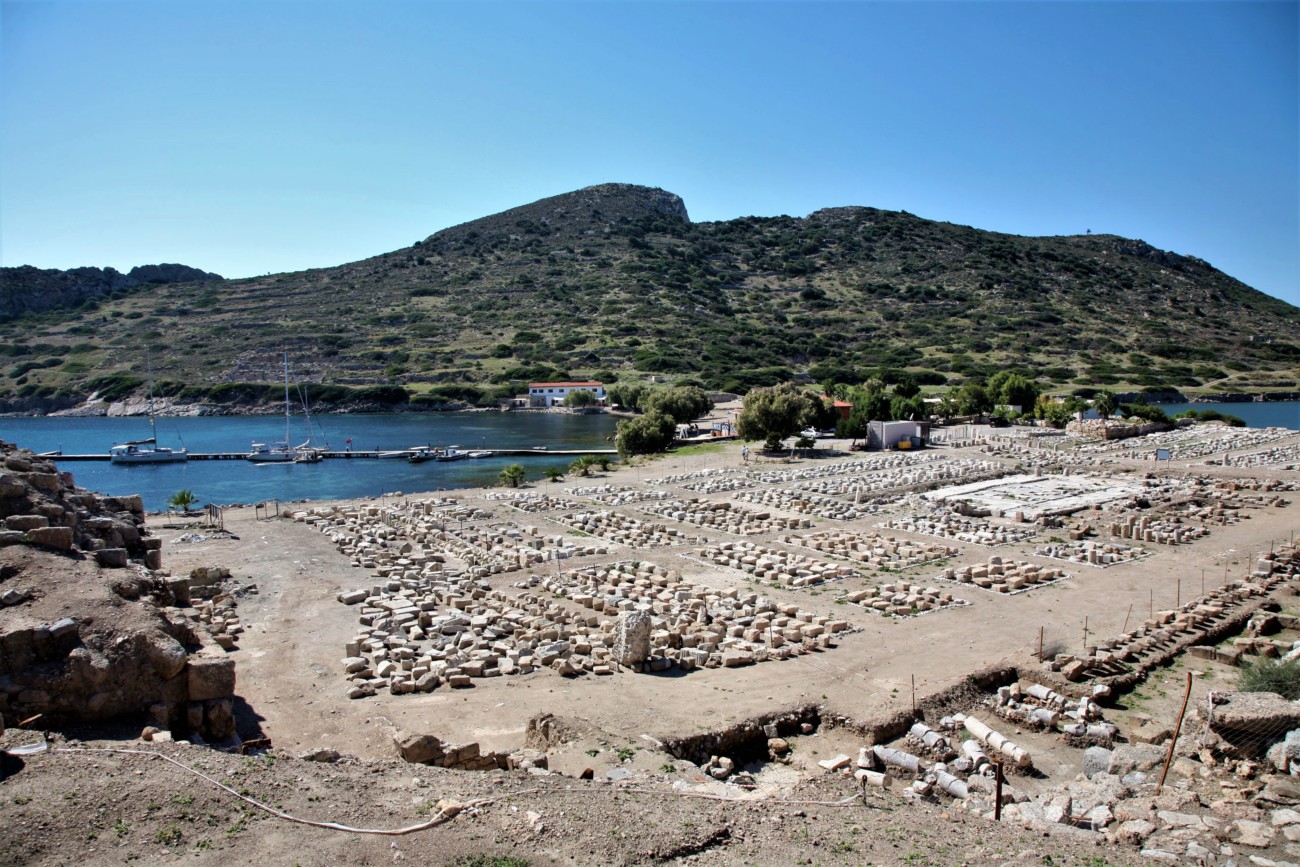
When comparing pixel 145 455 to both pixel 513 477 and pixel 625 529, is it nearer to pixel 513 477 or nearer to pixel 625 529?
pixel 513 477

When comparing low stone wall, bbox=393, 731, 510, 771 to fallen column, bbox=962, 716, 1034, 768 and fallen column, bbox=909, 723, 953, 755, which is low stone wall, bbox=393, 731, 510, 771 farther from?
fallen column, bbox=962, 716, 1034, 768

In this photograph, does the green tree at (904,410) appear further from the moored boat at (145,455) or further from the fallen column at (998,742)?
the moored boat at (145,455)

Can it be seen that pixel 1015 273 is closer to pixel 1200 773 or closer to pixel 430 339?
pixel 430 339

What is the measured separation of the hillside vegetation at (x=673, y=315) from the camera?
346 ft

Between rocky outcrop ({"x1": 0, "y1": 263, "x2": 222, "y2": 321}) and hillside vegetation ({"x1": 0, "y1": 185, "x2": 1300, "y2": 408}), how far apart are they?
2.72 m

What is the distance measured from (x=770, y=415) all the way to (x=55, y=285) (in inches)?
6147

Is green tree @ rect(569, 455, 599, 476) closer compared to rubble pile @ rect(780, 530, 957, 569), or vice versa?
rubble pile @ rect(780, 530, 957, 569)

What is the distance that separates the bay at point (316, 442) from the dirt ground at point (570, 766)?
105 feet

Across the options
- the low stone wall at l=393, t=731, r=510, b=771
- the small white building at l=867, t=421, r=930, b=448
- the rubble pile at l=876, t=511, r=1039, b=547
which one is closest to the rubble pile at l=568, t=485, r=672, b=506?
the rubble pile at l=876, t=511, r=1039, b=547

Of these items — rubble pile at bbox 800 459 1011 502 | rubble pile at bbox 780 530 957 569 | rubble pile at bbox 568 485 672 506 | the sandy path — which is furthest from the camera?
rubble pile at bbox 800 459 1011 502

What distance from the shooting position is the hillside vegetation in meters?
105

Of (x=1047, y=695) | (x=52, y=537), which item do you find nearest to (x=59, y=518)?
(x=52, y=537)

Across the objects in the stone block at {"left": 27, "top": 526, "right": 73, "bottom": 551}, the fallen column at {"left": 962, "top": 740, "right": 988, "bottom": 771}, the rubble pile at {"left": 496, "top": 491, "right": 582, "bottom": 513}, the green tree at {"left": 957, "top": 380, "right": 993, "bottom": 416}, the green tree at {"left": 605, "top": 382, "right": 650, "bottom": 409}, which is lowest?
the fallen column at {"left": 962, "top": 740, "right": 988, "bottom": 771}

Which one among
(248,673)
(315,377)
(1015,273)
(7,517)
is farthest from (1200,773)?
(1015,273)
